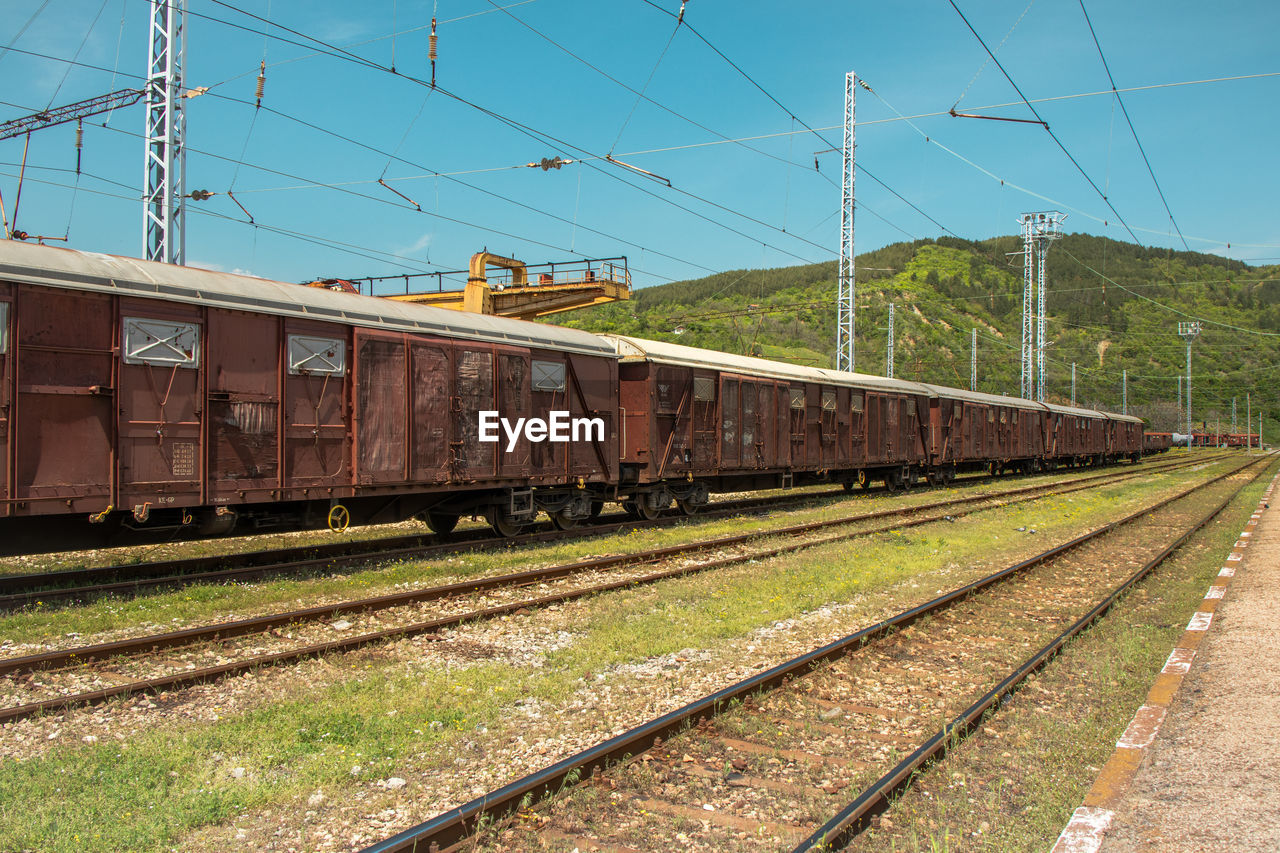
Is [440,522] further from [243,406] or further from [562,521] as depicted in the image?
[243,406]

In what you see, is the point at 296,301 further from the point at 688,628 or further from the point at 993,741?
the point at 993,741

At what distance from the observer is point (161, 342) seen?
9.39 meters

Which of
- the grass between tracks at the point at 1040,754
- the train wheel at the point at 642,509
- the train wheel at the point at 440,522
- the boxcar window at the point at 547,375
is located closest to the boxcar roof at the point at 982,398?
the train wheel at the point at 642,509

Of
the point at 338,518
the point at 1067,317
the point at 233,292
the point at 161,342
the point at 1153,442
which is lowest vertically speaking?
the point at 338,518

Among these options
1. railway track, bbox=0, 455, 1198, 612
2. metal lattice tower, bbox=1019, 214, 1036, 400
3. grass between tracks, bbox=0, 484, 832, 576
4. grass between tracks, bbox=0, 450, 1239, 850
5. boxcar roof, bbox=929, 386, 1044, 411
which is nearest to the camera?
grass between tracks, bbox=0, 450, 1239, 850

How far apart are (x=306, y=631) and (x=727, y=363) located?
1301 cm

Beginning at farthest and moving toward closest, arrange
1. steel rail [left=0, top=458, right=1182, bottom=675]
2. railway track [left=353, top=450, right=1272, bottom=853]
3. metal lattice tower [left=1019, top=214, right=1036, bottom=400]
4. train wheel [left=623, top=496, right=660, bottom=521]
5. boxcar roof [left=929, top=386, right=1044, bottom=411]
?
metal lattice tower [left=1019, top=214, right=1036, bottom=400] → boxcar roof [left=929, top=386, right=1044, bottom=411] → train wheel [left=623, top=496, right=660, bottom=521] → steel rail [left=0, top=458, right=1182, bottom=675] → railway track [left=353, top=450, right=1272, bottom=853]

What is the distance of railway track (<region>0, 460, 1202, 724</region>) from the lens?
21.2 ft

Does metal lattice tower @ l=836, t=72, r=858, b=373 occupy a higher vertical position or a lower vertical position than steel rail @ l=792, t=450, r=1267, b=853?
higher

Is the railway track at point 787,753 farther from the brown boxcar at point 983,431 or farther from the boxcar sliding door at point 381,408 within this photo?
the brown boxcar at point 983,431

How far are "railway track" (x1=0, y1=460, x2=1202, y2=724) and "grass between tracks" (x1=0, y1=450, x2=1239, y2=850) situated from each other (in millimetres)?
300

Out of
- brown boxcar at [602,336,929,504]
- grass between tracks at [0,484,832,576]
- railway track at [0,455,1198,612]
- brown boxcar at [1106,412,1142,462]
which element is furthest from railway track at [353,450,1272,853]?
brown boxcar at [1106,412,1142,462]

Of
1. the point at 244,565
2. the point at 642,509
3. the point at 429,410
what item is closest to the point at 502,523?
the point at 429,410

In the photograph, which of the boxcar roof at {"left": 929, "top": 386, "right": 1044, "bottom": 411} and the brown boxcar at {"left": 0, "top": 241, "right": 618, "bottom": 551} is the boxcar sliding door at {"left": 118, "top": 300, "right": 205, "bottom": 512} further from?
the boxcar roof at {"left": 929, "top": 386, "right": 1044, "bottom": 411}
